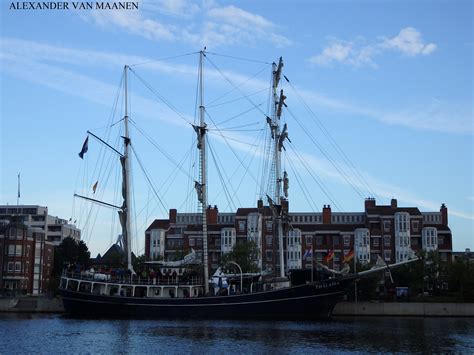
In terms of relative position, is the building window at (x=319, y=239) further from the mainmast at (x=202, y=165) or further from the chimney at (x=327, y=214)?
the mainmast at (x=202, y=165)

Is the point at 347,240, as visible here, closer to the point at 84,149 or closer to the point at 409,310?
the point at 409,310

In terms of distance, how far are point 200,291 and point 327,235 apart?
55.2 m

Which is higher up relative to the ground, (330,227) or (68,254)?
(330,227)

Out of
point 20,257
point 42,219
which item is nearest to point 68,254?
point 20,257

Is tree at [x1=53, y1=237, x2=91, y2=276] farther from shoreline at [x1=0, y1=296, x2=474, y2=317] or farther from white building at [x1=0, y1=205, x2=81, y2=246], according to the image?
shoreline at [x1=0, y1=296, x2=474, y2=317]

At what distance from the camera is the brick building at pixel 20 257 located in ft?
392

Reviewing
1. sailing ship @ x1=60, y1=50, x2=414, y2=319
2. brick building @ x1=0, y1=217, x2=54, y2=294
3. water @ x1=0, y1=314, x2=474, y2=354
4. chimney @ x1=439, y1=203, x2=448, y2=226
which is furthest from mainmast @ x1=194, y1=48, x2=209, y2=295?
chimney @ x1=439, y1=203, x2=448, y2=226

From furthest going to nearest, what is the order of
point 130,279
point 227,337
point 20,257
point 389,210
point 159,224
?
1. point 159,224
2. point 389,210
3. point 20,257
4. point 130,279
5. point 227,337

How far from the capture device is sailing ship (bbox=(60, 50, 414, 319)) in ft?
233

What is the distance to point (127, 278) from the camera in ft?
251

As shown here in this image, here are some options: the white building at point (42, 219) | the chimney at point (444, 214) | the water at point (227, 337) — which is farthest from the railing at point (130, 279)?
the white building at point (42, 219)

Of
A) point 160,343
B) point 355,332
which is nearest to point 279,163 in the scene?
point 355,332

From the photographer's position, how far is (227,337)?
164 feet

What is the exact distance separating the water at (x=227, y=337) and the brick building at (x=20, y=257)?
5709 centimetres
